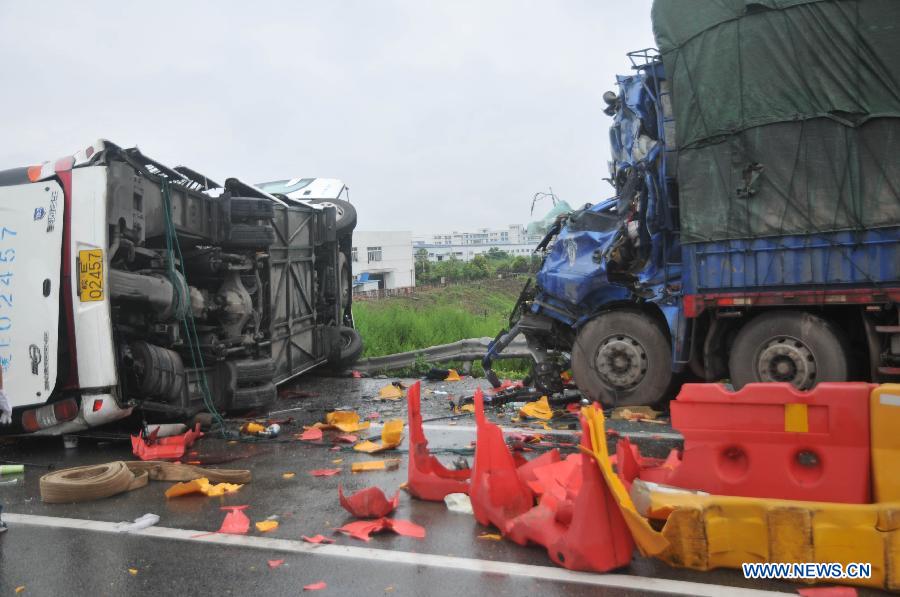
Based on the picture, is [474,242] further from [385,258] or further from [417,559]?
[417,559]

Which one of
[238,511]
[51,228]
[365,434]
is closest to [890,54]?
[365,434]

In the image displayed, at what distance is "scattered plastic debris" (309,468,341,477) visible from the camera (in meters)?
5.60

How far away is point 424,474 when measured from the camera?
4.86 meters

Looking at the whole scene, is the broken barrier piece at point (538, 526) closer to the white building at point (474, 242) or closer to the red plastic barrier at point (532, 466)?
the red plastic barrier at point (532, 466)

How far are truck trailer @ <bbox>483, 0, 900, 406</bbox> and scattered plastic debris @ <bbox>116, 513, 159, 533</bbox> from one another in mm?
4751

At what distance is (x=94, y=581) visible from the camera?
3.69m

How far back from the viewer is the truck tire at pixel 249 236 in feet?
26.0

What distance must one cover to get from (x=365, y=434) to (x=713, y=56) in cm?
491

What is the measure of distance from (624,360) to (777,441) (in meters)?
3.67

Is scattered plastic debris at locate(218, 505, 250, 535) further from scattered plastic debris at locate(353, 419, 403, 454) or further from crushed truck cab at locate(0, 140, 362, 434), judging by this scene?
crushed truck cab at locate(0, 140, 362, 434)

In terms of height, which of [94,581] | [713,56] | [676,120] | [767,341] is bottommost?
[94,581]

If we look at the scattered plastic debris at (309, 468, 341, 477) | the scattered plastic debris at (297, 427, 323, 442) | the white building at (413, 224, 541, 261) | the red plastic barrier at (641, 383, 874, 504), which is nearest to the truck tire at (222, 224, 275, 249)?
the scattered plastic debris at (297, 427, 323, 442)

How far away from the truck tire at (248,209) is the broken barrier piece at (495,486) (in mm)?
4609

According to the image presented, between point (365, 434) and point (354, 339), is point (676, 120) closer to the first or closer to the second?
point (365, 434)
